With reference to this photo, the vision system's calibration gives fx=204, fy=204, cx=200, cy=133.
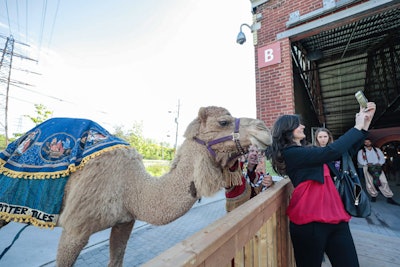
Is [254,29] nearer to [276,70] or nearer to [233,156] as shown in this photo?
[276,70]

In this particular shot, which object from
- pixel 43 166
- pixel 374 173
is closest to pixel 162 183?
pixel 43 166

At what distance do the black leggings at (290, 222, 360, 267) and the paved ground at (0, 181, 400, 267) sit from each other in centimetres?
219

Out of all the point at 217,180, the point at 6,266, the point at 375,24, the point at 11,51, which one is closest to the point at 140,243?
the point at 6,266

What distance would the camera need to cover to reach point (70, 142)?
2303mm

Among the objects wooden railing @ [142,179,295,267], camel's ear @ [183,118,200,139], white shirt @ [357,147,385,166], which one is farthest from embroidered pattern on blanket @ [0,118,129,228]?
white shirt @ [357,147,385,166]

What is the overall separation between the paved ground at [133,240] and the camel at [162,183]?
7.16ft

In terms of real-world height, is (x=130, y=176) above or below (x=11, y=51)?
below

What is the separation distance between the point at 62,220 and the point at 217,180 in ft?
5.00

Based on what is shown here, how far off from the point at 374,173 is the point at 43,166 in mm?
9643

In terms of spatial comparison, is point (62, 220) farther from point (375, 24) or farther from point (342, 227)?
point (375, 24)

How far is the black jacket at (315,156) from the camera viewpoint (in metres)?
1.74

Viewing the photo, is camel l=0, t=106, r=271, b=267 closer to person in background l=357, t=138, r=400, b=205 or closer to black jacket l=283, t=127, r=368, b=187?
black jacket l=283, t=127, r=368, b=187

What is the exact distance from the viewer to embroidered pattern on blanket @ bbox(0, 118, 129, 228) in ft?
6.72

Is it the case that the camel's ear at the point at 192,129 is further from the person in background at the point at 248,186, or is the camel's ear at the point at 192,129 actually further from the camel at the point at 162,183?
the person in background at the point at 248,186
